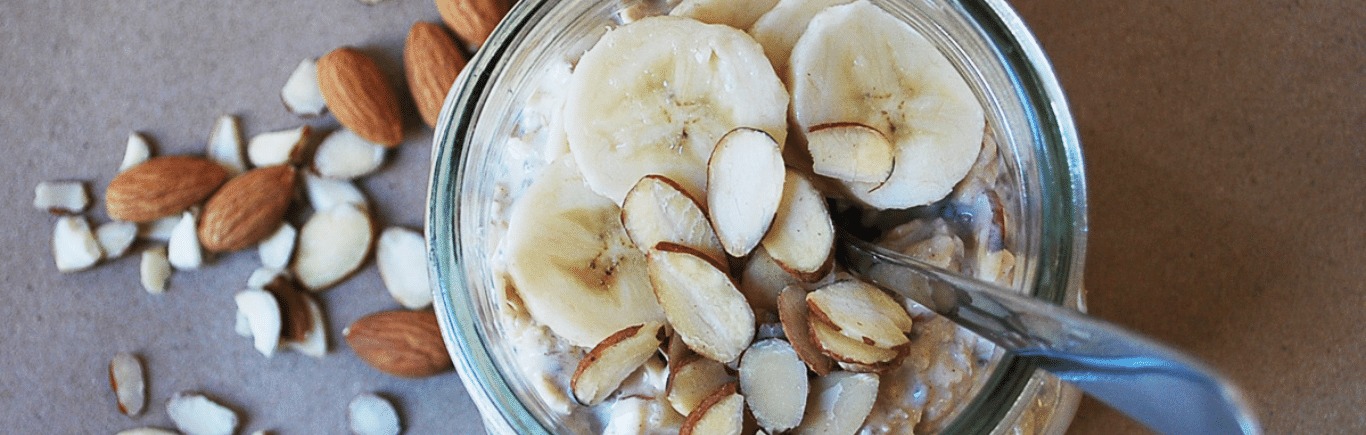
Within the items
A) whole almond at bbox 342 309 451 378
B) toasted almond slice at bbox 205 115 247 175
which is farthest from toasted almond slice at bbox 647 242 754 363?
toasted almond slice at bbox 205 115 247 175

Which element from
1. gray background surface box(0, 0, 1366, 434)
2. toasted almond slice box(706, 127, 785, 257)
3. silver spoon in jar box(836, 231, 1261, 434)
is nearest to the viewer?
silver spoon in jar box(836, 231, 1261, 434)

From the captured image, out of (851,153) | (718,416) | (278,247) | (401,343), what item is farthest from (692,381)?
(278,247)

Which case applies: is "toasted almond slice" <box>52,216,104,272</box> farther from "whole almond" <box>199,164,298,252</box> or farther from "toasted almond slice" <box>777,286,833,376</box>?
"toasted almond slice" <box>777,286,833,376</box>

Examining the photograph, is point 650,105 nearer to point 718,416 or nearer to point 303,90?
point 718,416

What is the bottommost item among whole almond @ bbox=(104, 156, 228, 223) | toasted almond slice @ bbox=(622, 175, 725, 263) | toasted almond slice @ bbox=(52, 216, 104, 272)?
toasted almond slice @ bbox=(52, 216, 104, 272)

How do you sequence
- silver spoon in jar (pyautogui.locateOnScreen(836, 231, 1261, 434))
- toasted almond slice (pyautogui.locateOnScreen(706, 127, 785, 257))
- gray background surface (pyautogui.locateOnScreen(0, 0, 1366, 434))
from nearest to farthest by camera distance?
silver spoon in jar (pyautogui.locateOnScreen(836, 231, 1261, 434)) < toasted almond slice (pyautogui.locateOnScreen(706, 127, 785, 257)) < gray background surface (pyautogui.locateOnScreen(0, 0, 1366, 434))

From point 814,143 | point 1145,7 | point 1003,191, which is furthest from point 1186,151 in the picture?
point 814,143

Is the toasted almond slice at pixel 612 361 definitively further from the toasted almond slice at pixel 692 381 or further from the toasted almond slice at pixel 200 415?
the toasted almond slice at pixel 200 415
